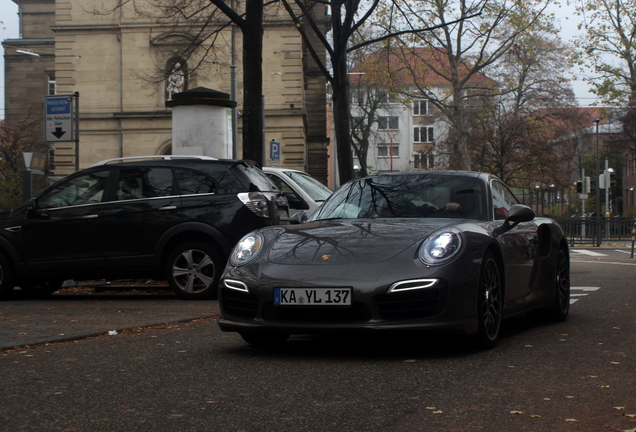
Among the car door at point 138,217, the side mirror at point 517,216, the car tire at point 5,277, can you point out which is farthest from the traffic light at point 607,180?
the side mirror at point 517,216

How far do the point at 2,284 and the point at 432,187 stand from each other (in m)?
6.47

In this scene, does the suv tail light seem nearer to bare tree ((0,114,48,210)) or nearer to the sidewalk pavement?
the sidewalk pavement

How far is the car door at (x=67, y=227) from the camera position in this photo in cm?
1122

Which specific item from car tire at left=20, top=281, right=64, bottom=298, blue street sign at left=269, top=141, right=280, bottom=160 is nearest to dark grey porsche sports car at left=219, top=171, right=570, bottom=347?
car tire at left=20, top=281, right=64, bottom=298

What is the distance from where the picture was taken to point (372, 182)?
24.8 ft

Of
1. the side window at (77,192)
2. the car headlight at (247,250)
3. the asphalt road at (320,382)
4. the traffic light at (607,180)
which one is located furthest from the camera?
the traffic light at (607,180)

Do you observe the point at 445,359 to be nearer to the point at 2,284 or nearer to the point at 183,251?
the point at 183,251

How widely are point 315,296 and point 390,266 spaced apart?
515 millimetres

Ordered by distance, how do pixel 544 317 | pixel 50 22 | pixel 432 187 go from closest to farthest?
pixel 432 187
pixel 544 317
pixel 50 22

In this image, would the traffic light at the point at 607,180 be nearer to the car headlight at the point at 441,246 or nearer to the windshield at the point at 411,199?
the windshield at the point at 411,199

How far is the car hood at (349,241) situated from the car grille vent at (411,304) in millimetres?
275

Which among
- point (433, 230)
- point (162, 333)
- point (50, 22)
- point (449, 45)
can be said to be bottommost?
point (162, 333)

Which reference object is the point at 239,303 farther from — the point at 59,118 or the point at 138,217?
the point at 59,118

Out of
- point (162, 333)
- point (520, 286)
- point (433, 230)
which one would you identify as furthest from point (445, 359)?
point (162, 333)
